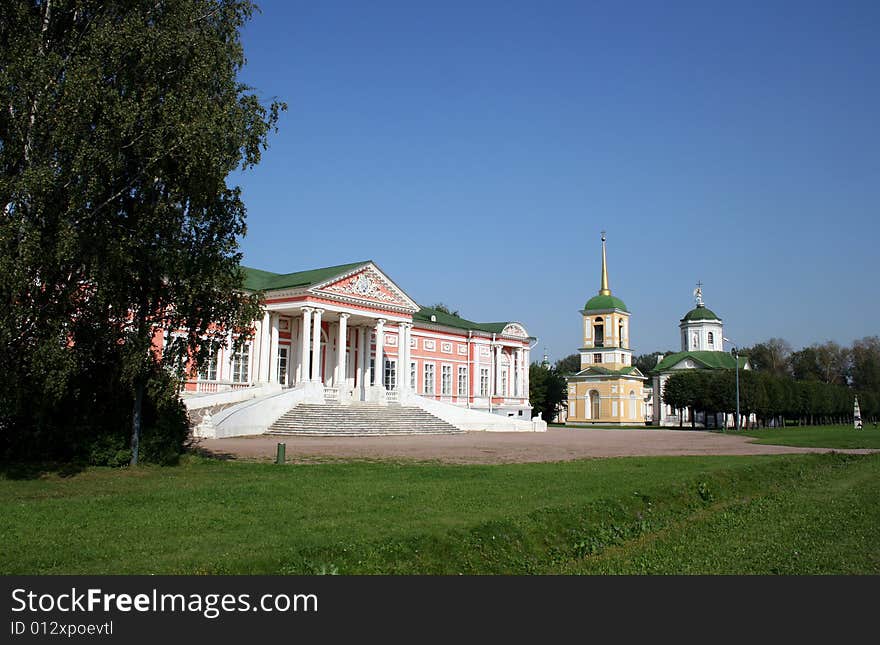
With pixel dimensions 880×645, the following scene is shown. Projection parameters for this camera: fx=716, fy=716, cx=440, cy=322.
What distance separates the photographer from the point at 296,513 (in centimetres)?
950

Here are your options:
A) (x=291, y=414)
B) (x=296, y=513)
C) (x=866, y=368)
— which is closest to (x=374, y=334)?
(x=291, y=414)

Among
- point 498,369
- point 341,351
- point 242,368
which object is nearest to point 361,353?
point 341,351

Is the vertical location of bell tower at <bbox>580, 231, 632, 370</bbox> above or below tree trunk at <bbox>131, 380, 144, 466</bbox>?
above

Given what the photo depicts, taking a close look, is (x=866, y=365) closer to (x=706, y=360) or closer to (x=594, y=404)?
(x=706, y=360)

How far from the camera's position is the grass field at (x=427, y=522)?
7285 millimetres

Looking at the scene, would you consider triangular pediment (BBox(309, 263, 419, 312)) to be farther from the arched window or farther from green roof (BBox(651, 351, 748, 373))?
green roof (BBox(651, 351, 748, 373))

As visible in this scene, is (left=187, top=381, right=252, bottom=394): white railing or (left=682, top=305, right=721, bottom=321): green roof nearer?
(left=187, top=381, right=252, bottom=394): white railing

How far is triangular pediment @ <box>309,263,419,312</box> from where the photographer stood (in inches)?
1464

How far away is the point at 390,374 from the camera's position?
4516 cm

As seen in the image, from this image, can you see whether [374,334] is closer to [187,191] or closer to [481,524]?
[187,191]

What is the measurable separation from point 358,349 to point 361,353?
2.13 feet

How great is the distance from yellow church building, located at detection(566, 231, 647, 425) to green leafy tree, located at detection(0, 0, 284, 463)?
Result: 5989cm

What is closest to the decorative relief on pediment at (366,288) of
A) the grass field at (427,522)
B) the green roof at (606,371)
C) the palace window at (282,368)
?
the palace window at (282,368)

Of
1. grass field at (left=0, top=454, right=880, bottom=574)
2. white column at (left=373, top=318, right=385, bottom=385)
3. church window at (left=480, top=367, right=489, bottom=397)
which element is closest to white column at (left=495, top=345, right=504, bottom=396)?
church window at (left=480, top=367, right=489, bottom=397)
